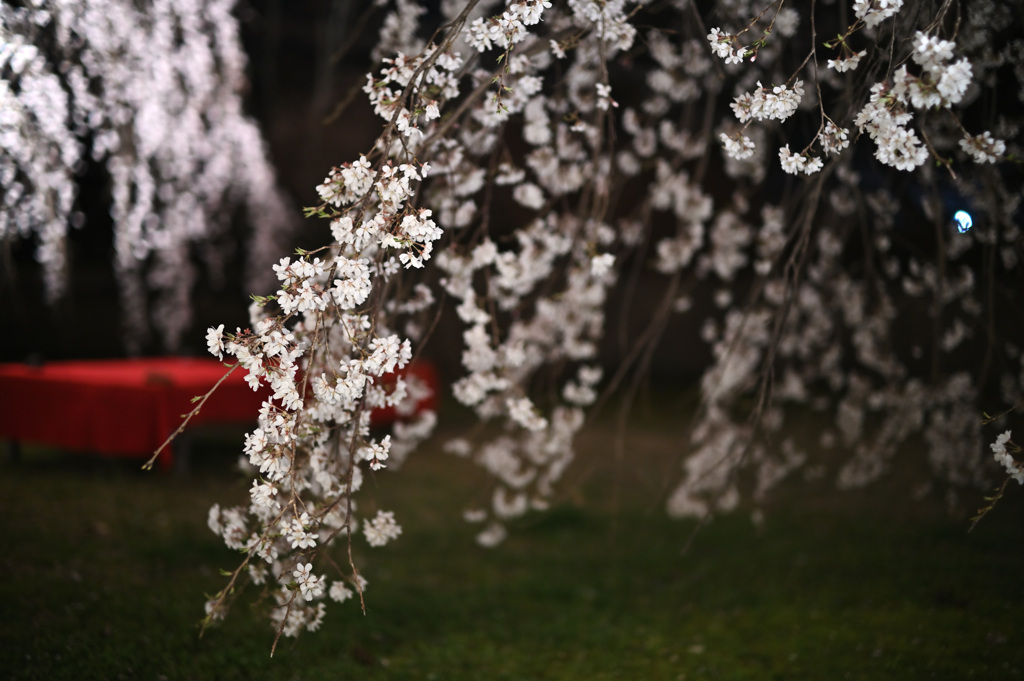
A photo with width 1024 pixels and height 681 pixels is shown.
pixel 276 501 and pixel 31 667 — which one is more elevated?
pixel 276 501

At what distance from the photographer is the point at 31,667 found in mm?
2111

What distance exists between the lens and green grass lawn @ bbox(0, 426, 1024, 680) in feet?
7.80

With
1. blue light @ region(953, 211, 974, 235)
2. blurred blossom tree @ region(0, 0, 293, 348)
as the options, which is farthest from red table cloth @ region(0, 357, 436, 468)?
blue light @ region(953, 211, 974, 235)

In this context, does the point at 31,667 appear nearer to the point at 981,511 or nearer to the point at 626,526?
the point at 981,511

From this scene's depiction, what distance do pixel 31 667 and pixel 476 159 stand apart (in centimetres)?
Result: 199

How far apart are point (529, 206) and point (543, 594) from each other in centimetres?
167

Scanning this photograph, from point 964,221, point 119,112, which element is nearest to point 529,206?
point 964,221

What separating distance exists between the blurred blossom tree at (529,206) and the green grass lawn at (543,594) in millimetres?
321

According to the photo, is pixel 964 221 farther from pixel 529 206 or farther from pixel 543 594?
pixel 543 594

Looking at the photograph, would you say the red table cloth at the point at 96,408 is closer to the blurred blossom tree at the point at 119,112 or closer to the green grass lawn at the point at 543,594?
the green grass lawn at the point at 543,594

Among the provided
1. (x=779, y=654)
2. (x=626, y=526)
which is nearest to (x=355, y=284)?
(x=779, y=654)

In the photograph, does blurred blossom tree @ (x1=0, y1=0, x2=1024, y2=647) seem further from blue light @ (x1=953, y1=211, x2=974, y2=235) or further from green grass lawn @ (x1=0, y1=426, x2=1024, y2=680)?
green grass lawn @ (x1=0, y1=426, x2=1024, y2=680)

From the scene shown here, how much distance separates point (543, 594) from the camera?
3277 mm

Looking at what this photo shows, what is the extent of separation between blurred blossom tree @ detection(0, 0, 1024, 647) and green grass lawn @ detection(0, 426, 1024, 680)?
321 mm
